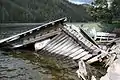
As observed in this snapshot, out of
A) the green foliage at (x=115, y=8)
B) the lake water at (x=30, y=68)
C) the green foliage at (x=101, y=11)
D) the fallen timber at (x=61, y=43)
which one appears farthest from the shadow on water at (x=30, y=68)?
the green foliage at (x=115, y=8)

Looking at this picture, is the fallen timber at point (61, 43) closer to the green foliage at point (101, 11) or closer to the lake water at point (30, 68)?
the lake water at point (30, 68)

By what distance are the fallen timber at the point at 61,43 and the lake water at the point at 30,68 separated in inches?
46.0

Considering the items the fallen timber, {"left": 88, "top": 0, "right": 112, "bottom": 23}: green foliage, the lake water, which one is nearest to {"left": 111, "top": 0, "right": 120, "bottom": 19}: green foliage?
{"left": 88, "top": 0, "right": 112, "bottom": 23}: green foliage

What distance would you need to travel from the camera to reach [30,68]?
71.8ft

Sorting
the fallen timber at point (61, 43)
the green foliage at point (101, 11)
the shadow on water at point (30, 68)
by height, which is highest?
the green foliage at point (101, 11)

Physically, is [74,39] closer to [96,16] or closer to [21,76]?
[21,76]

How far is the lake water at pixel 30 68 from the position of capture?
62.7ft

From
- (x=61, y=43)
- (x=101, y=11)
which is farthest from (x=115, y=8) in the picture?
(x=61, y=43)

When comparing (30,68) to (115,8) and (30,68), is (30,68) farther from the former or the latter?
(115,8)

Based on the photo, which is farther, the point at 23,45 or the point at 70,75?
the point at 23,45

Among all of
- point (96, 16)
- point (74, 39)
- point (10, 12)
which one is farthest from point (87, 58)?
point (10, 12)

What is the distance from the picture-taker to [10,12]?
174 meters

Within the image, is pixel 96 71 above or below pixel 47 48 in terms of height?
below

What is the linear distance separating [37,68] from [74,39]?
485cm
